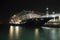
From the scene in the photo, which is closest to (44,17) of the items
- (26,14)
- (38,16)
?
(38,16)

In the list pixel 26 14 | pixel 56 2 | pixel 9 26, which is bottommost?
pixel 9 26

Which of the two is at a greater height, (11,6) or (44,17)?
(11,6)

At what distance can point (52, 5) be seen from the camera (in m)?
8.55

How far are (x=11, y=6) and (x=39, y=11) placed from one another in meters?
1.54

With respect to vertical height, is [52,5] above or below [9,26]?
above

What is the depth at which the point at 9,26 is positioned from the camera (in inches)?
349

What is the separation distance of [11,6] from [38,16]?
1561mm

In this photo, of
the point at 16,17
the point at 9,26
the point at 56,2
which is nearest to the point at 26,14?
the point at 16,17

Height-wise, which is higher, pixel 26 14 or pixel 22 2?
pixel 22 2

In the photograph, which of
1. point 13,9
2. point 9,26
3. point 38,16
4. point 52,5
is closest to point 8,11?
point 13,9

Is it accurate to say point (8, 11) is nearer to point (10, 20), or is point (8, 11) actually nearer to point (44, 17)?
point (10, 20)

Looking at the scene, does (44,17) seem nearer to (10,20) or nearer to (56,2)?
(56,2)

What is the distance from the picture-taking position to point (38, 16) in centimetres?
870

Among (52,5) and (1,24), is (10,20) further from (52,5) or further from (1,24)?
(52,5)
